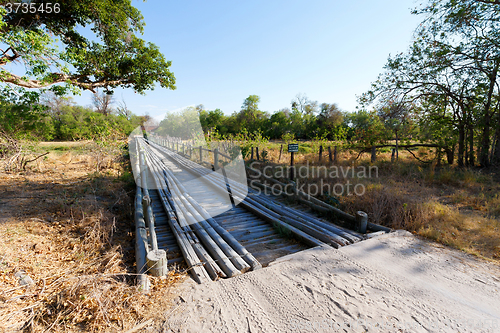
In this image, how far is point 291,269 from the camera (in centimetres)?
341

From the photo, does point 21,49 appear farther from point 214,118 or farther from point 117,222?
point 214,118

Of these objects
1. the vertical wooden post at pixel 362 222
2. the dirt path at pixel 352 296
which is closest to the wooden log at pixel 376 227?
the vertical wooden post at pixel 362 222

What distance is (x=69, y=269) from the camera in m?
3.25

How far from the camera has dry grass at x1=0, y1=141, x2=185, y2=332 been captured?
2.37m

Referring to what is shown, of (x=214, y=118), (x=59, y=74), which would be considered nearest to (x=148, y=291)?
(x=59, y=74)

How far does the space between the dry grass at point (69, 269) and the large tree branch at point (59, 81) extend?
2.90m

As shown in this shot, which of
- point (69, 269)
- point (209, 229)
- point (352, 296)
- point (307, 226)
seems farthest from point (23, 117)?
point (352, 296)

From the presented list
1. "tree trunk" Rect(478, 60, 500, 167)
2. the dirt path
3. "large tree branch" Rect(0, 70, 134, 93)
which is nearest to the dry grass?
the dirt path

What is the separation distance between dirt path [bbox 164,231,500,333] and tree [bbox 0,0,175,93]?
715cm

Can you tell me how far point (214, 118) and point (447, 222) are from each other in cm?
5361

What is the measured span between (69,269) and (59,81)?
6395 millimetres

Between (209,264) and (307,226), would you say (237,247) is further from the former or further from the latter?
(307,226)

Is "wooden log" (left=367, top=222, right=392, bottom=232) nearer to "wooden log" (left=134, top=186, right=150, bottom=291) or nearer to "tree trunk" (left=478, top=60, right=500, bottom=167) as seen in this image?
"wooden log" (left=134, top=186, right=150, bottom=291)

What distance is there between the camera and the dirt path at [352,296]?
2400mm
